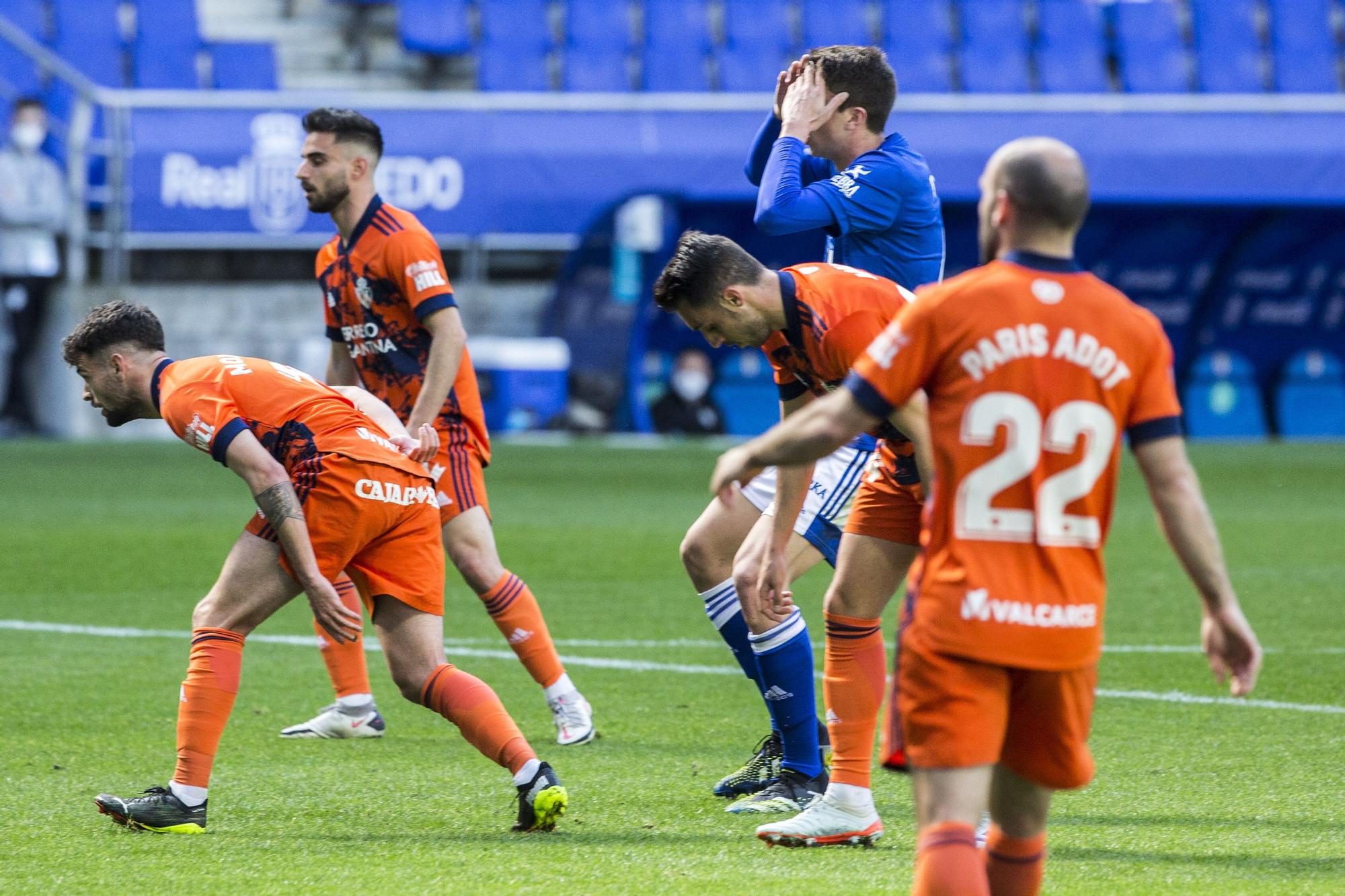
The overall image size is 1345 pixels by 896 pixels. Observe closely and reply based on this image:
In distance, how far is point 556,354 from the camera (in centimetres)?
2212

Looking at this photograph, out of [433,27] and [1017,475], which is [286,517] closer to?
[1017,475]

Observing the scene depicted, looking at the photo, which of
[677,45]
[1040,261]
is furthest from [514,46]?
[1040,261]

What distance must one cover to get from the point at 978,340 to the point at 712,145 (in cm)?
1961

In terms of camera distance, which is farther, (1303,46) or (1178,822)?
(1303,46)

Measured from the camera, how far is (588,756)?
5555 millimetres

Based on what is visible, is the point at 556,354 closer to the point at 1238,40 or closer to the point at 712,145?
the point at 712,145

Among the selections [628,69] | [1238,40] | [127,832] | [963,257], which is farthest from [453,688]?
[1238,40]

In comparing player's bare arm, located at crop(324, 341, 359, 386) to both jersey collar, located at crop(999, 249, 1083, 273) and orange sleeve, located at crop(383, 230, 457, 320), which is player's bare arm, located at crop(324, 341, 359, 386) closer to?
orange sleeve, located at crop(383, 230, 457, 320)

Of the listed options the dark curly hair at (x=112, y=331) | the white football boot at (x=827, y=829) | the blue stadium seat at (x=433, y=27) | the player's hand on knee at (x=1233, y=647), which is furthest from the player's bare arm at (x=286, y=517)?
the blue stadium seat at (x=433, y=27)

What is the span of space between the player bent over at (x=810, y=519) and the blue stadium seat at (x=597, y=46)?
20.9 meters

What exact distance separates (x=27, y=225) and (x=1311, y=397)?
16.1m

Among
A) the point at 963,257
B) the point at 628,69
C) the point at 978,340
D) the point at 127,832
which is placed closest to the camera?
the point at 978,340

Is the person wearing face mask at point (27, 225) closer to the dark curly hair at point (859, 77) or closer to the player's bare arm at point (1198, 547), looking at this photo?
the dark curly hair at point (859, 77)

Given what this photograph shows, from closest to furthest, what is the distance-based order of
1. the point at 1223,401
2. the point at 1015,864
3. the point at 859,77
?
the point at 1015,864
the point at 859,77
the point at 1223,401
